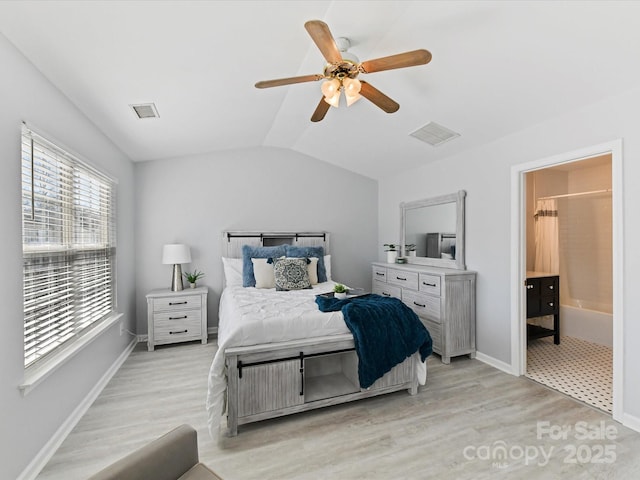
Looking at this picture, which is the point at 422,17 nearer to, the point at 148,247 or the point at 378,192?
the point at 378,192

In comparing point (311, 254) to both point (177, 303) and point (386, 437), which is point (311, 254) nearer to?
point (177, 303)

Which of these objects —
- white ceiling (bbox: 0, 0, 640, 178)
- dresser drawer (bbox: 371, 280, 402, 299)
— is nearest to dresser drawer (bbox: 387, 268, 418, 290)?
dresser drawer (bbox: 371, 280, 402, 299)

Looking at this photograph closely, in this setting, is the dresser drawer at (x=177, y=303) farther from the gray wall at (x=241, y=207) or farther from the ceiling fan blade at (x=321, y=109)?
the ceiling fan blade at (x=321, y=109)

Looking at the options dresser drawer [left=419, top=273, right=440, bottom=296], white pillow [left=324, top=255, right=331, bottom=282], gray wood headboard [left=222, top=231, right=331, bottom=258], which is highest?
gray wood headboard [left=222, top=231, right=331, bottom=258]

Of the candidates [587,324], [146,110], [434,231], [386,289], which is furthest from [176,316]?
[587,324]

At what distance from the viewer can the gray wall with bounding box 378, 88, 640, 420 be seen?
7.28ft

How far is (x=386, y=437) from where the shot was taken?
2.14 meters

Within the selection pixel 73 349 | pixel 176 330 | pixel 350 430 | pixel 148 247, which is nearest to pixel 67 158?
pixel 73 349

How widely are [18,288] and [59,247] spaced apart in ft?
1.90

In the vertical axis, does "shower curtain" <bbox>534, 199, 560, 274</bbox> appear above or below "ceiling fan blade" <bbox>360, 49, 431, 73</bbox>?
below

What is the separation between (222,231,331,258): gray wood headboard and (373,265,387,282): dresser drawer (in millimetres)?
786

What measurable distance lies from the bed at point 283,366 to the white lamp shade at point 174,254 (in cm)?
141

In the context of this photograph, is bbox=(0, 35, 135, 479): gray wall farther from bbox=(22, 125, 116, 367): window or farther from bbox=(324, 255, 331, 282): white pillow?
bbox=(324, 255, 331, 282): white pillow

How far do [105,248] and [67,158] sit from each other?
1077 millimetres
